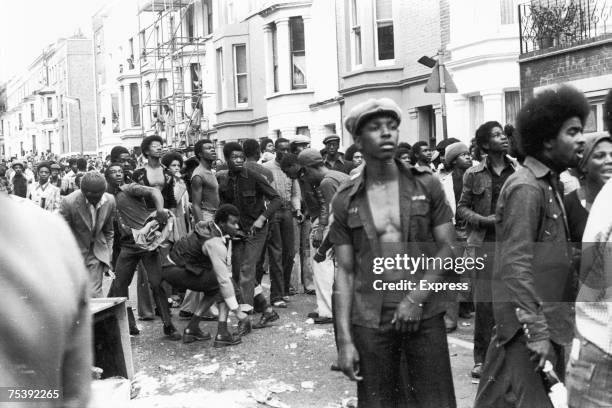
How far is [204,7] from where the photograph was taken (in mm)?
37000

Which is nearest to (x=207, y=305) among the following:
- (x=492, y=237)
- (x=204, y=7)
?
(x=492, y=237)

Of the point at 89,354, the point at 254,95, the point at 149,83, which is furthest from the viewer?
the point at 149,83

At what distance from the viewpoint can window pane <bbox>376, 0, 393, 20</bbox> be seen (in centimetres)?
2223

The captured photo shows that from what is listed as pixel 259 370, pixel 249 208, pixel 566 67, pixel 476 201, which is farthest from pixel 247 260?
pixel 566 67

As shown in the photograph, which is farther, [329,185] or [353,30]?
[353,30]

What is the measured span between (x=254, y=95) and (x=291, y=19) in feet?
15.4

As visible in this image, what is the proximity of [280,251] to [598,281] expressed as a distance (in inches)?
279

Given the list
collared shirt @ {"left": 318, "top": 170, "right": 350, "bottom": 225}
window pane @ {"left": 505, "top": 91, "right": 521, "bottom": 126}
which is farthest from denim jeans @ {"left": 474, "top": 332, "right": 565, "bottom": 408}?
window pane @ {"left": 505, "top": 91, "right": 521, "bottom": 126}

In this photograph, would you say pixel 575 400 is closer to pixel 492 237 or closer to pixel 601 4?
pixel 492 237

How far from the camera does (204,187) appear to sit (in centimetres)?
988

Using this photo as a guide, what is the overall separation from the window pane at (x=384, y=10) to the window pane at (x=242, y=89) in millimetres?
10666

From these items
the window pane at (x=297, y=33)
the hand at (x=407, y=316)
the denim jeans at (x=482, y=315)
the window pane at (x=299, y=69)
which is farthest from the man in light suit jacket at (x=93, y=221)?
the window pane at (x=297, y=33)

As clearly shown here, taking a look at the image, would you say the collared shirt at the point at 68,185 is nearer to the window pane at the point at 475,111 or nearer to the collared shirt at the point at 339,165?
the collared shirt at the point at 339,165

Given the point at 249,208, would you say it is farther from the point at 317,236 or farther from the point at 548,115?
the point at 548,115
